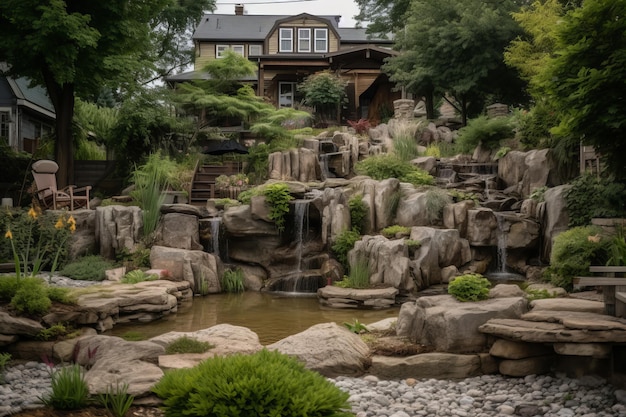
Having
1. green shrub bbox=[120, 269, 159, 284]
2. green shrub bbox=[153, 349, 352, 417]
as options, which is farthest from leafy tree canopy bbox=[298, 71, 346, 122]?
green shrub bbox=[153, 349, 352, 417]

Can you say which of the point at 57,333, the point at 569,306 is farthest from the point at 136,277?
the point at 569,306

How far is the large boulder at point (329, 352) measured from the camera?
6.08 m

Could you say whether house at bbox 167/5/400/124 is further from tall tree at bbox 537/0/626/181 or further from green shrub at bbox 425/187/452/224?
tall tree at bbox 537/0/626/181

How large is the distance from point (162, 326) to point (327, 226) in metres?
5.79

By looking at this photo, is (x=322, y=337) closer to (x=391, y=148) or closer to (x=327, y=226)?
(x=327, y=226)

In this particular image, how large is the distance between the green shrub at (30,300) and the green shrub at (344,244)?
743 cm

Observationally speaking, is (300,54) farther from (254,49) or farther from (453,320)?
(453,320)

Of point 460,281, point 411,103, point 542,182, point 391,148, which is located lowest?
point 460,281

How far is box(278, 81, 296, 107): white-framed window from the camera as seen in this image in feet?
109

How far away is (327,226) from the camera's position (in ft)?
46.4

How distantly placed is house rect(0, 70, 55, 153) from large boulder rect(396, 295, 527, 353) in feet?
65.8

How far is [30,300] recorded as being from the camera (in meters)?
7.26

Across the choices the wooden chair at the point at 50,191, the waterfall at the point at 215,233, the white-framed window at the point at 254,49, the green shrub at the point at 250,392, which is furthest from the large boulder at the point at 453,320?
the white-framed window at the point at 254,49

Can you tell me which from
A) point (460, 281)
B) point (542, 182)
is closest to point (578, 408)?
point (460, 281)
